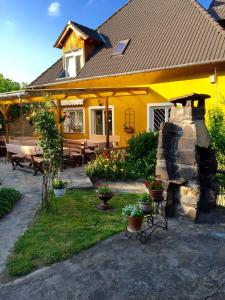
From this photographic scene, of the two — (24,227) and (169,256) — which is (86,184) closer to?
(24,227)

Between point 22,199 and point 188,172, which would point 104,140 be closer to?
point 22,199

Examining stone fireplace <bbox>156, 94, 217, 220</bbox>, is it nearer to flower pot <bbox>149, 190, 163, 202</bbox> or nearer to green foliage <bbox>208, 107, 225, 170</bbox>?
flower pot <bbox>149, 190, 163, 202</bbox>

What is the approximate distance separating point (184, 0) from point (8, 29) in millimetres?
8570

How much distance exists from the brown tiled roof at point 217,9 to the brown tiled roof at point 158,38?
90cm

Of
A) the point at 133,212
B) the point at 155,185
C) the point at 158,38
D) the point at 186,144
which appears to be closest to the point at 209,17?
the point at 158,38

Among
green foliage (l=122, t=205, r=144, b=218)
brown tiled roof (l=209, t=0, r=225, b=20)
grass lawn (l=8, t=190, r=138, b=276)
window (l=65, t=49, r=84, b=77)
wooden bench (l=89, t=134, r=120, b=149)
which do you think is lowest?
grass lawn (l=8, t=190, r=138, b=276)

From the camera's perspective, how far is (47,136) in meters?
6.39

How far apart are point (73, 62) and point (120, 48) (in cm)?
331

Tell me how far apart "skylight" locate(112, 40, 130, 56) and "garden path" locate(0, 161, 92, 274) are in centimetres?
630

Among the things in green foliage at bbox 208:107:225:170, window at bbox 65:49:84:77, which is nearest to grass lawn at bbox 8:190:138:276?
green foliage at bbox 208:107:225:170

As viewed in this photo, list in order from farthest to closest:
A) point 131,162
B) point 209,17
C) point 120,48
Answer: point 120,48, point 209,17, point 131,162

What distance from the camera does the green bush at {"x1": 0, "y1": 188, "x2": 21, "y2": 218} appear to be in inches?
258

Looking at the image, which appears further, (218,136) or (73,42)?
(73,42)

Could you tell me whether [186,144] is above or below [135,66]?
below
